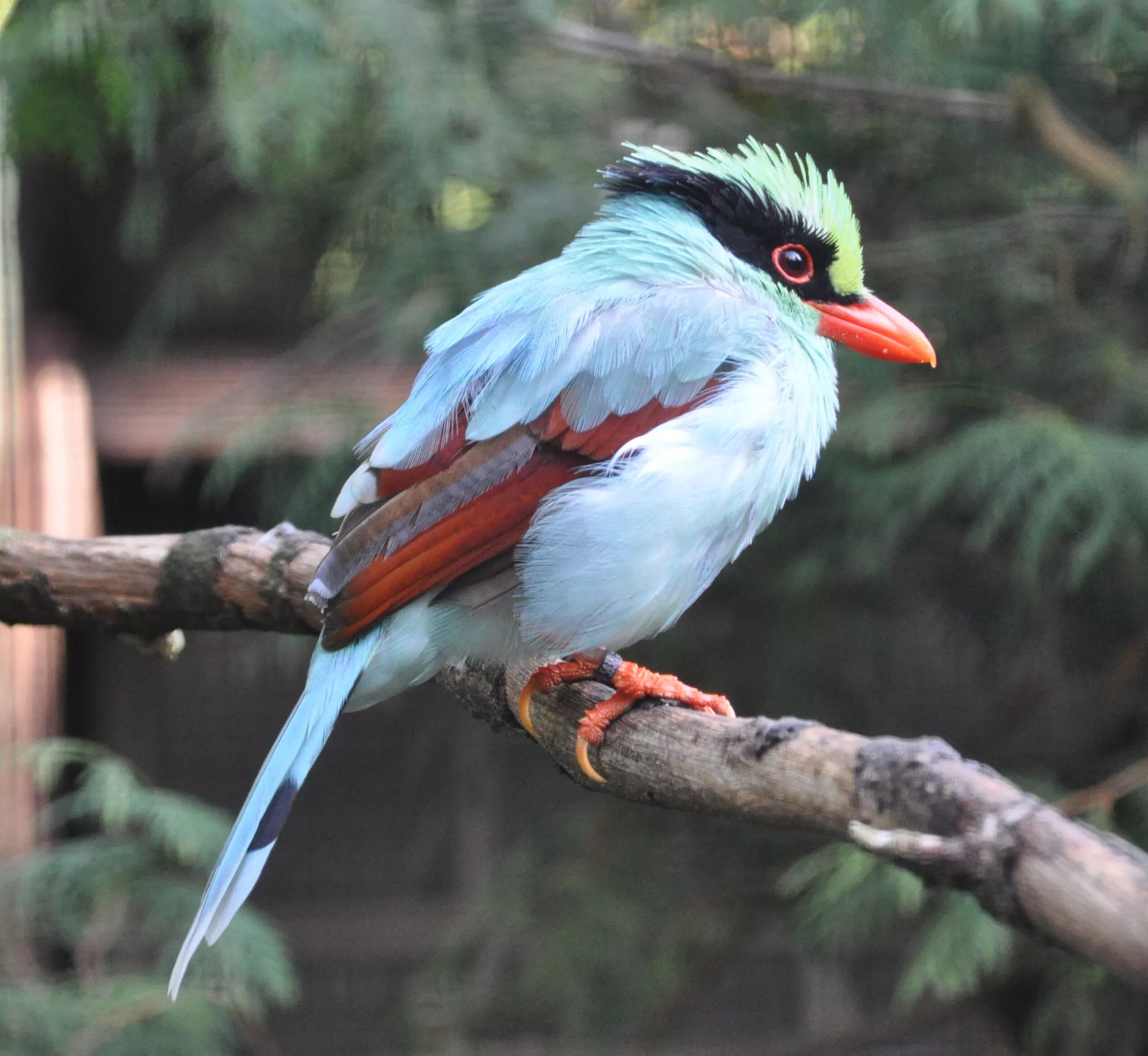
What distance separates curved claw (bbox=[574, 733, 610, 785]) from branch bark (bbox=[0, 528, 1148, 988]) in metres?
0.02

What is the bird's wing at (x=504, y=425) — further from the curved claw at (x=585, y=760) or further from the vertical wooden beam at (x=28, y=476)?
the vertical wooden beam at (x=28, y=476)

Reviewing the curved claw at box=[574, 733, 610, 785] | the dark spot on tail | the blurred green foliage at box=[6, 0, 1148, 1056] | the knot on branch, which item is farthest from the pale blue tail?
the blurred green foliage at box=[6, 0, 1148, 1056]

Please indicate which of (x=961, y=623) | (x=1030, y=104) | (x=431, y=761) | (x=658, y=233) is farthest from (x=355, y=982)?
(x=1030, y=104)

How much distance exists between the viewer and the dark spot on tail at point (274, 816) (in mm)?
2020

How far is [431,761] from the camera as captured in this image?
4875mm

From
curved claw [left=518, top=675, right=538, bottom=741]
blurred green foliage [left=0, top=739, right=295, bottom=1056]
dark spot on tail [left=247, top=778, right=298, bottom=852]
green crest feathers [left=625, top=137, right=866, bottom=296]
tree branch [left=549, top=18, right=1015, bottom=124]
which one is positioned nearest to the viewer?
dark spot on tail [left=247, top=778, right=298, bottom=852]

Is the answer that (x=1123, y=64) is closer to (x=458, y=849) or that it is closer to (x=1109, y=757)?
(x=1109, y=757)

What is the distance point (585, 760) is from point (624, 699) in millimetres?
125

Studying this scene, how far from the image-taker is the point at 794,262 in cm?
265

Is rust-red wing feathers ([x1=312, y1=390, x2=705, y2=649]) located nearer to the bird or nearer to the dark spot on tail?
the bird

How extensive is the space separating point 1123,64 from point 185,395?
3.23 meters

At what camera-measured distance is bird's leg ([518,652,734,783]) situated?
7.04 ft

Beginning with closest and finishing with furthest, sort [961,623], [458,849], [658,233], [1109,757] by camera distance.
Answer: [658,233]
[1109,757]
[961,623]
[458,849]

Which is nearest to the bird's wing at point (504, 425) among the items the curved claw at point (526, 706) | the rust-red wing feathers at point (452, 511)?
the rust-red wing feathers at point (452, 511)
